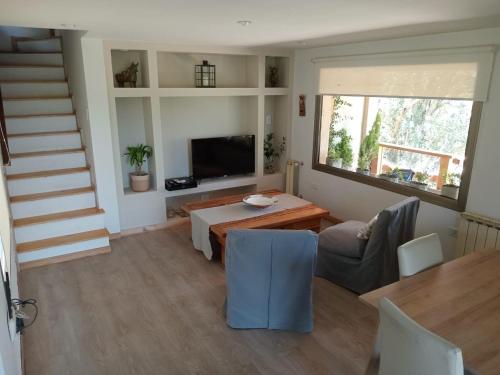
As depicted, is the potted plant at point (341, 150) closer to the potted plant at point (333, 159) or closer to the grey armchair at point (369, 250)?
the potted plant at point (333, 159)

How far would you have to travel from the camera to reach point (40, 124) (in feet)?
15.4

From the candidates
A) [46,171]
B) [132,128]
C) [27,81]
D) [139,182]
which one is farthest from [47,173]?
[27,81]

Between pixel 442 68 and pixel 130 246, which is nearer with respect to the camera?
pixel 442 68

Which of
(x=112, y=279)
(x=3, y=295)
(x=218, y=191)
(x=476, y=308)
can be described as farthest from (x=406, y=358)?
(x=218, y=191)

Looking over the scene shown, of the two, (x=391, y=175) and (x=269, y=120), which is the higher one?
(x=269, y=120)

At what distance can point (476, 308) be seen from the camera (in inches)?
75.9

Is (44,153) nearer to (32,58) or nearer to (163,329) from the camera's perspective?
(32,58)

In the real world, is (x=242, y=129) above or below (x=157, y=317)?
above

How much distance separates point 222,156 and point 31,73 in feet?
9.26

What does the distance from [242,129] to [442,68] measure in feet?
9.43

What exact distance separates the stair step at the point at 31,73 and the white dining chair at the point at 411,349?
528 cm

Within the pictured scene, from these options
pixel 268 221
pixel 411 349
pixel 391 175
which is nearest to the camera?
pixel 411 349

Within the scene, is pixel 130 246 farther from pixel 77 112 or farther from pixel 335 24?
pixel 335 24

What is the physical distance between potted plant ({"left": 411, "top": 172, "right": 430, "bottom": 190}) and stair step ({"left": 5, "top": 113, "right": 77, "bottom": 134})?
13.7ft
